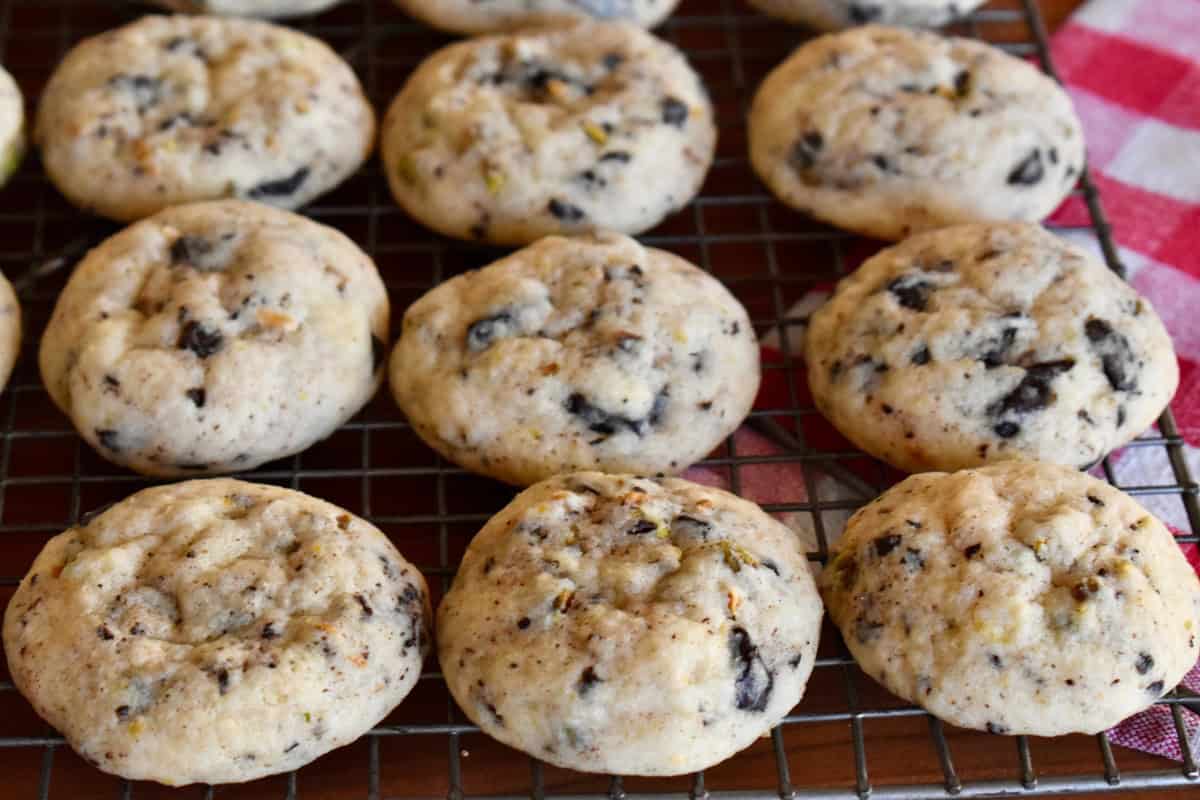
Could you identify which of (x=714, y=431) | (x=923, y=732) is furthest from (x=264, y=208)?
(x=923, y=732)

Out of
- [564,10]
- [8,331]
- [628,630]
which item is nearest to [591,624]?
[628,630]

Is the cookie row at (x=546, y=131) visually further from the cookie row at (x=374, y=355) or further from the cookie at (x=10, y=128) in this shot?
the cookie row at (x=374, y=355)

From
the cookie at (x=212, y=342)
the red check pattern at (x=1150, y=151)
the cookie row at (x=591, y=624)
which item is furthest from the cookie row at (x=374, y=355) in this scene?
the red check pattern at (x=1150, y=151)

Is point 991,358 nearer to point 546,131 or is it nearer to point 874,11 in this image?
point 546,131

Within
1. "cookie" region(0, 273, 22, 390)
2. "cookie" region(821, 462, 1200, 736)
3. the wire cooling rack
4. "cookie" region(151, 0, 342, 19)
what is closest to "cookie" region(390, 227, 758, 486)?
the wire cooling rack

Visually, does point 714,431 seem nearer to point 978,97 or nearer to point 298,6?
point 978,97

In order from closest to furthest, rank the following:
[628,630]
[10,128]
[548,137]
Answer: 1. [628,630]
2. [548,137]
3. [10,128]
